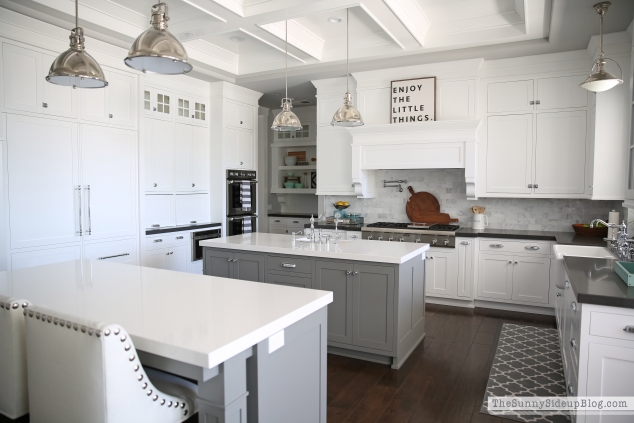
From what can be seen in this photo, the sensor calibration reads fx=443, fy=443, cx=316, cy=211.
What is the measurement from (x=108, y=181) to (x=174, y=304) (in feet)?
10.6

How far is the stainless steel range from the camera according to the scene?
513 cm

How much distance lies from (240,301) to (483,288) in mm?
3797

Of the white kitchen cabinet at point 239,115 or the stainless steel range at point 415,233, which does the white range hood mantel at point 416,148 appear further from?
the white kitchen cabinet at point 239,115

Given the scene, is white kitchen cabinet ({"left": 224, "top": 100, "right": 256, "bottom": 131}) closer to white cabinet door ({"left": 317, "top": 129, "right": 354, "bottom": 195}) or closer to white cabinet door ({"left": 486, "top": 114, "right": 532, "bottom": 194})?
white cabinet door ({"left": 317, "top": 129, "right": 354, "bottom": 195})

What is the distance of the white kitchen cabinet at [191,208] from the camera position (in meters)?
5.93

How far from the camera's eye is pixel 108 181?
A: 15.6 feet

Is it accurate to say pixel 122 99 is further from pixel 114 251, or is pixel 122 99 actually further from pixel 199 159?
pixel 114 251

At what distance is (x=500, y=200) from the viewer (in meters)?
5.49

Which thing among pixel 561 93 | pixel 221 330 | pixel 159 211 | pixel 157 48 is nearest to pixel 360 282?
pixel 221 330

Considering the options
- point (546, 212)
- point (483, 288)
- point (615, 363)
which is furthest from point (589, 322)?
point (546, 212)

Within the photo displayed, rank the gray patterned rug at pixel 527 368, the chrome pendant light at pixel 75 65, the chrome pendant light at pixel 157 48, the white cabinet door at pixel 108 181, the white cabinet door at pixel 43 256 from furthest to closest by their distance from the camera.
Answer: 1. the white cabinet door at pixel 108 181
2. the white cabinet door at pixel 43 256
3. the gray patterned rug at pixel 527 368
4. the chrome pendant light at pixel 75 65
5. the chrome pendant light at pixel 157 48

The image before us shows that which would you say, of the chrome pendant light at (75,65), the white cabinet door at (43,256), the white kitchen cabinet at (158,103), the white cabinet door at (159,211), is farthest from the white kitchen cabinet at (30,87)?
the chrome pendant light at (75,65)

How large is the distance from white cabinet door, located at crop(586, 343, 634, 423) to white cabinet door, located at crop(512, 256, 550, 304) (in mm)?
2797

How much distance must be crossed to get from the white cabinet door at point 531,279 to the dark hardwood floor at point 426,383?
1.39ft
